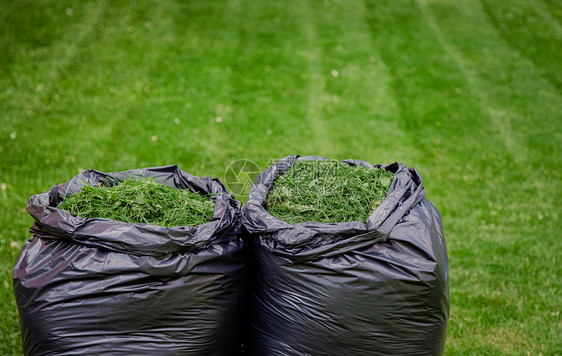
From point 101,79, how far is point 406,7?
4.61 m

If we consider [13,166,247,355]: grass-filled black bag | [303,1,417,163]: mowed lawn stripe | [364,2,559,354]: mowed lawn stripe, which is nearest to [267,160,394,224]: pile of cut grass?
Answer: [13,166,247,355]: grass-filled black bag

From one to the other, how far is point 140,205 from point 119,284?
33cm

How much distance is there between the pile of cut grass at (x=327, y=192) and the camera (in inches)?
75.0

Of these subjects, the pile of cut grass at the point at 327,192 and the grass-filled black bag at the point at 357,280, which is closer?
the grass-filled black bag at the point at 357,280

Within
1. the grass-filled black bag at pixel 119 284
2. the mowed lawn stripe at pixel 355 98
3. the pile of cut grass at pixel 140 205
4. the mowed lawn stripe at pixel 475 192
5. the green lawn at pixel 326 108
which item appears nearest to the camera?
the grass-filled black bag at pixel 119 284

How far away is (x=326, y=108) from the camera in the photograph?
4.71 metres

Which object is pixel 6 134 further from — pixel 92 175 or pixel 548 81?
pixel 548 81

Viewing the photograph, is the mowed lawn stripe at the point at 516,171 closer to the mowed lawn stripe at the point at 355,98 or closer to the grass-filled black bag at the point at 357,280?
the mowed lawn stripe at the point at 355,98

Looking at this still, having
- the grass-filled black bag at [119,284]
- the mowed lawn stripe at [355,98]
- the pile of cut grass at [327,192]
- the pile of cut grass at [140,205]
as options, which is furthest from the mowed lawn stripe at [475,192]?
the pile of cut grass at [140,205]

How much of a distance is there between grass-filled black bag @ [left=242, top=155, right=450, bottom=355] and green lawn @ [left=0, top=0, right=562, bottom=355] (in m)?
1.04

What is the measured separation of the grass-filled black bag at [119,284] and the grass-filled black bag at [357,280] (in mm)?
220

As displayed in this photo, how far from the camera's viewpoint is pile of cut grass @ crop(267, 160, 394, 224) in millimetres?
1906

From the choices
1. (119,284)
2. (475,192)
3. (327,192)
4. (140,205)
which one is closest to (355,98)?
(475,192)

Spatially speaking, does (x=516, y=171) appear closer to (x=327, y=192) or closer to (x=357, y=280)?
(x=327, y=192)
